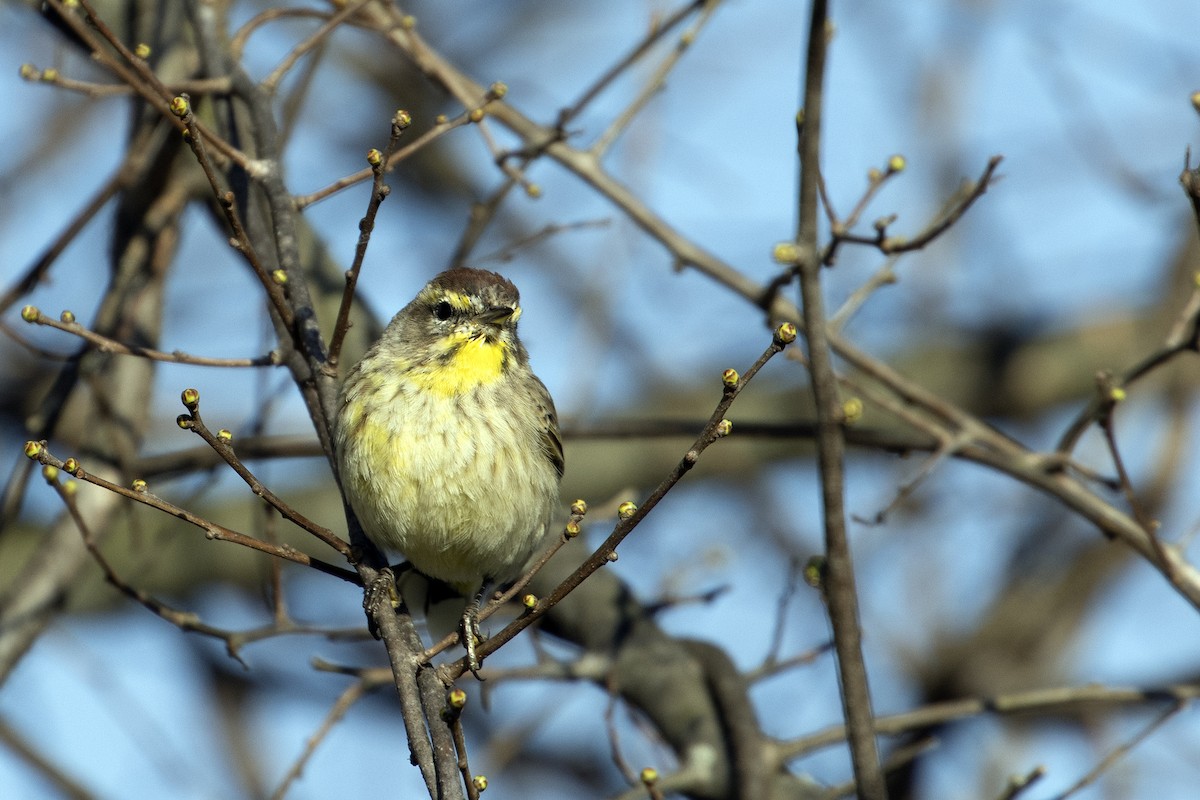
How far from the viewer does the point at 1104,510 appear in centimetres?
542

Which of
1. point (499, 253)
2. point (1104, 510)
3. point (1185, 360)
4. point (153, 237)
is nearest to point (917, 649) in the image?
point (1185, 360)

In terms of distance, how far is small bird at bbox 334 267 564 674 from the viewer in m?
4.82

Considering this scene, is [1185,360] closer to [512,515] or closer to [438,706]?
[512,515]

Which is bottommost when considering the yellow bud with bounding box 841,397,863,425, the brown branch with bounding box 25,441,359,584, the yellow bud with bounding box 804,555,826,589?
the brown branch with bounding box 25,441,359,584

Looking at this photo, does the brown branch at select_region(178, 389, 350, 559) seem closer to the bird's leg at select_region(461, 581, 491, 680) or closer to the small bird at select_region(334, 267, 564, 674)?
the bird's leg at select_region(461, 581, 491, 680)

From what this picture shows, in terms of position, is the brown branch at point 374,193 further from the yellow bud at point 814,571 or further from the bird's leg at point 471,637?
the yellow bud at point 814,571

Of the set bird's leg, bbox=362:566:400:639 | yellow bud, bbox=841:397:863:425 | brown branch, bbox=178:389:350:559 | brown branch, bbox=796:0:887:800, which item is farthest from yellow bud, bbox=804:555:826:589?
brown branch, bbox=178:389:350:559

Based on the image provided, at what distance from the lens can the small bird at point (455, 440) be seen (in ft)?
15.8

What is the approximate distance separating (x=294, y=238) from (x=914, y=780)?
4861mm

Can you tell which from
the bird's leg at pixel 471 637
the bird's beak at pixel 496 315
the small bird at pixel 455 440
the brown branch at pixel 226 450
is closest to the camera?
the brown branch at pixel 226 450

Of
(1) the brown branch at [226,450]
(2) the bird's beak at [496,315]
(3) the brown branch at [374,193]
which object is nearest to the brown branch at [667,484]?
(1) the brown branch at [226,450]

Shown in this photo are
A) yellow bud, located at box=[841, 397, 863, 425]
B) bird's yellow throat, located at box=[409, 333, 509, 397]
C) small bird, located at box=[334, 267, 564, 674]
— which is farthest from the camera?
bird's yellow throat, located at box=[409, 333, 509, 397]

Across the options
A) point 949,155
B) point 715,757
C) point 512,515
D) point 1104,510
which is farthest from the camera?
point 949,155

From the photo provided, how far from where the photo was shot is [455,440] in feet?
16.4
